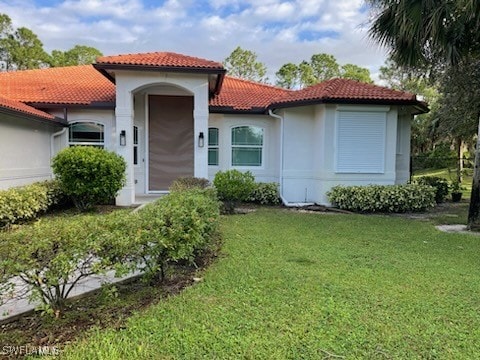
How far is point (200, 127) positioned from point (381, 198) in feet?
22.3

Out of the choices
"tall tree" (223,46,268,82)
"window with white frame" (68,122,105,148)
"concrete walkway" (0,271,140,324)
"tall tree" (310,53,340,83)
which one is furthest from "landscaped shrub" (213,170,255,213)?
"tall tree" (310,53,340,83)

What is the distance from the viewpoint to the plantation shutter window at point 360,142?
1269 cm

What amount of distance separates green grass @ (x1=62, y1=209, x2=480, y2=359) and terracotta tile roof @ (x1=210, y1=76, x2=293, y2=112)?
8121 millimetres

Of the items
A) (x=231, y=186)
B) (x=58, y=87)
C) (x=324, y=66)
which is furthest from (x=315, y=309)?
(x=324, y=66)

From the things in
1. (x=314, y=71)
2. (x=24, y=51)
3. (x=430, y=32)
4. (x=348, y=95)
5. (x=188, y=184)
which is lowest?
(x=188, y=184)

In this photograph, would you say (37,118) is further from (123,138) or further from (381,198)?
(381,198)

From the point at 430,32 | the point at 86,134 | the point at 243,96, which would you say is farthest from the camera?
the point at 243,96

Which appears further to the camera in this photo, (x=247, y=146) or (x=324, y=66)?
(x=324, y=66)

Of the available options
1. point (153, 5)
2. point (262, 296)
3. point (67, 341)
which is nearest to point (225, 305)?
point (262, 296)

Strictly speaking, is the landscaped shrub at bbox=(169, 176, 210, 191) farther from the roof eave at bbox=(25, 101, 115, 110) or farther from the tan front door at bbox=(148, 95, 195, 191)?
the roof eave at bbox=(25, 101, 115, 110)

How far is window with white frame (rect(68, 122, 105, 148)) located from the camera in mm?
13734

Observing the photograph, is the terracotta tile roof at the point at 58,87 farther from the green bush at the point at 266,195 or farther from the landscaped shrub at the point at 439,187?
the landscaped shrub at the point at 439,187

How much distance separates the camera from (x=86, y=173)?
1037 cm

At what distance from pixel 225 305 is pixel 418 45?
8.84m
